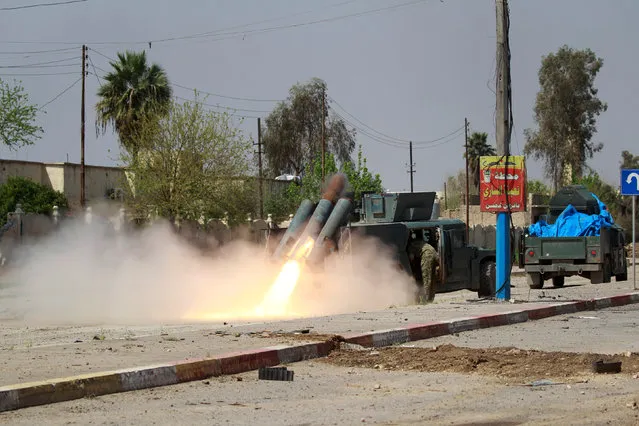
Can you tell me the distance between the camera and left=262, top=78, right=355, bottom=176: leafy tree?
87.1m

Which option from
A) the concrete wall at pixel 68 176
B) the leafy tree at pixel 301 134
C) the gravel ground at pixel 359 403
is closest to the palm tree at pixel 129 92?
the concrete wall at pixel 68 176

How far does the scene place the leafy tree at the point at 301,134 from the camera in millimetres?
87125

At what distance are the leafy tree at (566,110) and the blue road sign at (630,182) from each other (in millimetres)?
58501

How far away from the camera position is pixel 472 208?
81.3 m

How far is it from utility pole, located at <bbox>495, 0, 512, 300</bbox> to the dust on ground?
8.89 metres

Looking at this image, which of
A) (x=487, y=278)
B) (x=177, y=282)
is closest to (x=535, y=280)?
(x=487, y=278)

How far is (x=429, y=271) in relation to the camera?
20.5 m

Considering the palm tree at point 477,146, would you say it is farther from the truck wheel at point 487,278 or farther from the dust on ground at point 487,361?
the dust on ground at point 487,361

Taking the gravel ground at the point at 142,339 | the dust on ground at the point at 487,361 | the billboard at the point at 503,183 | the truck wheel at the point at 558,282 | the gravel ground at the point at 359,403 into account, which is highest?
the billboard at the point at 503,183

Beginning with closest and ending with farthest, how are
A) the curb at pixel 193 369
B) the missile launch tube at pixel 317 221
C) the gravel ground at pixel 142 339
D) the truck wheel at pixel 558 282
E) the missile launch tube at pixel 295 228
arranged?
the curb at pixel 193 369 → the gravel ground at pixel 142 339 → the missile launch tube at pixel 295 228 → the missile launch tube at pixel 317 221 → the truck wheel at pixel 558 282

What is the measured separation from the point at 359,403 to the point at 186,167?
43770mm

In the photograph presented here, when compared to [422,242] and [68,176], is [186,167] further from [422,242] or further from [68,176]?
[422,242]

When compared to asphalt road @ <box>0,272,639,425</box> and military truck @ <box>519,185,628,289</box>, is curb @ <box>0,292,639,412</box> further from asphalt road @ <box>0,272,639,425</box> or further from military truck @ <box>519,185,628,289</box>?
military truck @ <box>519,185,628,289</box>

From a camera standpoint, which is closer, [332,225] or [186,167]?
[332,225]
